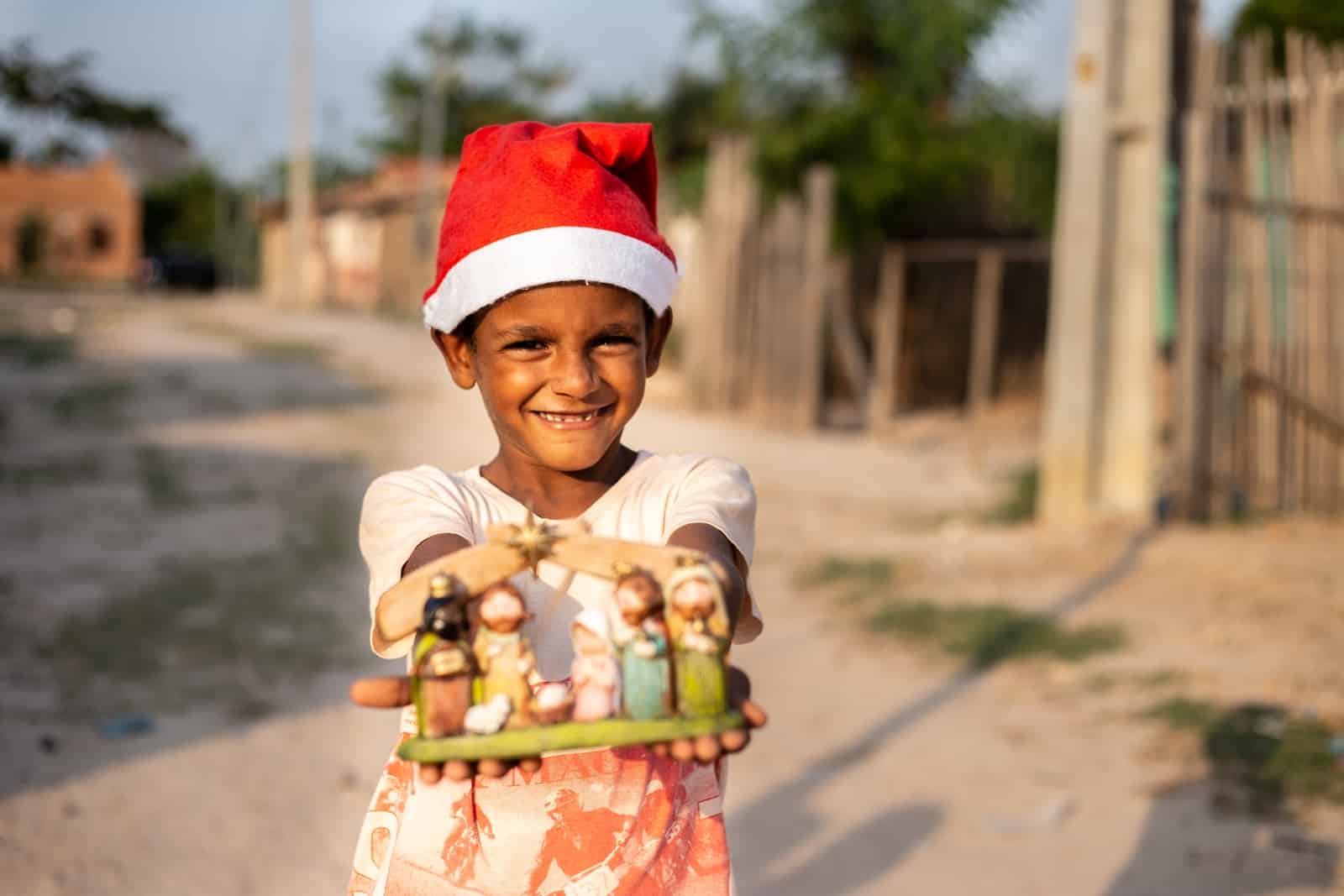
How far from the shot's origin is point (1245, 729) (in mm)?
4402

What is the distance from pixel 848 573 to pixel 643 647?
5.40 metres

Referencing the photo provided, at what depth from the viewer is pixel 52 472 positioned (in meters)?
8.83

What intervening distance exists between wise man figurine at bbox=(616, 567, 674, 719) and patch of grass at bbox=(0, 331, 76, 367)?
13.7m

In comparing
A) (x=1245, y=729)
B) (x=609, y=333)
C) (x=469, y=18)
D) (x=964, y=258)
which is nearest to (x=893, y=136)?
(x=964, y=258)

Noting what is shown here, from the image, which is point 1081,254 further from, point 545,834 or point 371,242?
point 371,242

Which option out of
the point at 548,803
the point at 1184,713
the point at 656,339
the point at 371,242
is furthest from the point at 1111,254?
the point at 371,242

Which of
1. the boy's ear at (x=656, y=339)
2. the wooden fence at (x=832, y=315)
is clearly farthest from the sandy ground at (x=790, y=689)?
the wooden fence at (x=832, y=315)

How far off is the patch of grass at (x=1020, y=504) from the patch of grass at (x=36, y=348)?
9863mm

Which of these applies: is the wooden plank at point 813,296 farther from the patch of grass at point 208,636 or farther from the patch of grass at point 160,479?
the patch of grass at point 208,636

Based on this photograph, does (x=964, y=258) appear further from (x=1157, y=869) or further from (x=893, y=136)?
(x=1157, y=869)

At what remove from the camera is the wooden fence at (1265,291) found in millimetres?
6641

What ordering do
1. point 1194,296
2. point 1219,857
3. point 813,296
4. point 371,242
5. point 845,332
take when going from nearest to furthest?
point 1219,857
point 1194,296
point 813,296
point 845,332
point 371,242

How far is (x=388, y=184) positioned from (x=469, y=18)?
913 centimetres

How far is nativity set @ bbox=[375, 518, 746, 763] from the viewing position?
1499 millimetres
